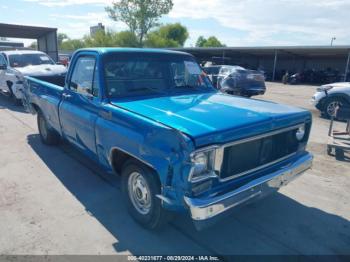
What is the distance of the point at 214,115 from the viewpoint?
309 cm

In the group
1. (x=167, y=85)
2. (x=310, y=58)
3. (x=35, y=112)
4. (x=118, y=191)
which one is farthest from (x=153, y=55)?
(x=310, y=58)

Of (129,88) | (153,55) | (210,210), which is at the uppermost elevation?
(153,55)

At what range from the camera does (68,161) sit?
5402mm

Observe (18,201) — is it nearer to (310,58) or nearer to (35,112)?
(35,112)

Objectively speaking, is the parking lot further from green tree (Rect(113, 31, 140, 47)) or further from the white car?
green tree (Rect(113, 31, 140, 47))

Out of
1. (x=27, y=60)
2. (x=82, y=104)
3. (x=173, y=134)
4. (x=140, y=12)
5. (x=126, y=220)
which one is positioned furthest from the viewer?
(x=140, y=12)

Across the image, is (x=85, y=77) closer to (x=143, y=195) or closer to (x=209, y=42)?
A: (x=143, y=195)

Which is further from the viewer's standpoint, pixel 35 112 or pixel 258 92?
pixel 258 92

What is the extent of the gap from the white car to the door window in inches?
230

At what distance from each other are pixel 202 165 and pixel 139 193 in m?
1.05

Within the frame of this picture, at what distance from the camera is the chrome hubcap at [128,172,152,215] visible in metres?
3.26

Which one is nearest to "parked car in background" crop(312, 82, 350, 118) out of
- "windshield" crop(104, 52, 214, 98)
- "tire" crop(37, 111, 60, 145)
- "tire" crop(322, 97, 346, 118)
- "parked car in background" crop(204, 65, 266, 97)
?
"tire" crop(322, 97, 346, 118)

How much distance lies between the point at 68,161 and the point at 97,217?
2.04 m

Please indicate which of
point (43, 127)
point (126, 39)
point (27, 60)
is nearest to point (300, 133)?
point (43, 127)
